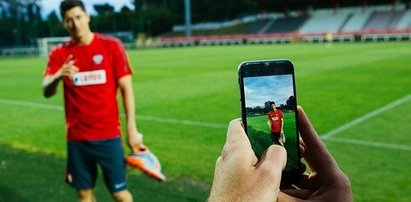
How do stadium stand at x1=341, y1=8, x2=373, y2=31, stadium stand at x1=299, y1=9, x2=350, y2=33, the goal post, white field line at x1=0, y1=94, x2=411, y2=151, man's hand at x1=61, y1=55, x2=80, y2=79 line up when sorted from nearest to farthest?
man's hand at x1=61, y1=55, x2=80, y2=79 < white field line at x1=0, y1=94, x2=411, y2=151 < the goal post < stadium stand at x1=341, y1=8, x2=373, y2=31 < stadium stand at x1=299, y1=9, x2=350, y2=33

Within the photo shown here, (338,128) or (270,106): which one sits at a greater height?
(270,106)

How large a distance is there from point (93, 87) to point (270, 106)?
2775 millimetres

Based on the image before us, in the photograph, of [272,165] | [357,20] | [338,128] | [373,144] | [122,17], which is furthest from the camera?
[122,17]

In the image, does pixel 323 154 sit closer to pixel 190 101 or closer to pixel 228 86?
pixel 190 101

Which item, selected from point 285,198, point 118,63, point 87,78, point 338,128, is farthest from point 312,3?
point 285,198

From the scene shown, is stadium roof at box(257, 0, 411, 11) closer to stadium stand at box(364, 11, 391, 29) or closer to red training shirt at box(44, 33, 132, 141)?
stadium stand at box(364, 11, 391, 29)

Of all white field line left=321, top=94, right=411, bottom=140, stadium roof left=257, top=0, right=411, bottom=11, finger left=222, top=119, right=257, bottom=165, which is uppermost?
stadium roof left=257, top=0, right=411, bottom=11

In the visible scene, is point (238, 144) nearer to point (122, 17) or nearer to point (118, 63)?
point (118, 63)

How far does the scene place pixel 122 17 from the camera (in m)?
57.3

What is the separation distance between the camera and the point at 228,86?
1402 cm

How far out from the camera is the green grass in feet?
17.7

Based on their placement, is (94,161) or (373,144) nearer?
(94,161)

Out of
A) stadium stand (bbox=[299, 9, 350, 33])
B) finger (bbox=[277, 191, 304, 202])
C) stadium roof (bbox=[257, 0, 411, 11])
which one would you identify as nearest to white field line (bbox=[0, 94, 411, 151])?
finger (bbox=[277, 191, 304, 202])

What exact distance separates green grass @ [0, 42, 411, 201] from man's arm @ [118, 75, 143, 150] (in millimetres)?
1133
